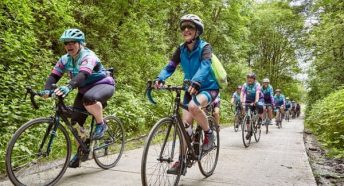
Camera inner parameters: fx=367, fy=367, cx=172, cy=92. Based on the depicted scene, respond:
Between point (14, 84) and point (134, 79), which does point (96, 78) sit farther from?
point (134, 79)

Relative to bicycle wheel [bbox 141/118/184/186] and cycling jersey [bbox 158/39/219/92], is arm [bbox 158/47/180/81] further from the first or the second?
bicycle wheel [bbox 141/118/184/186]

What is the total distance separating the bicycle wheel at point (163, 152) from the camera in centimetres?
444

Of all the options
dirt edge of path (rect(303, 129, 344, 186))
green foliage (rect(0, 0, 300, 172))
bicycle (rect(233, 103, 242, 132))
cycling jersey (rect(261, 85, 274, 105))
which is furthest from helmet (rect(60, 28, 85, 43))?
bicycle (rect(233, 103, 242, 132))

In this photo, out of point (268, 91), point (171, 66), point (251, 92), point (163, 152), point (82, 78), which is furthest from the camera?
point (268, 91)

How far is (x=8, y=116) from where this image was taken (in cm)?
679

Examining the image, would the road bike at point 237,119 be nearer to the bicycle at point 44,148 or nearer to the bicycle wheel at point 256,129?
the bicycle wheel at point 256,129

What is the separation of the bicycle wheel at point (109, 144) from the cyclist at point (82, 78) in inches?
18.0

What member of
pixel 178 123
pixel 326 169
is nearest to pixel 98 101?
pixel 178 123

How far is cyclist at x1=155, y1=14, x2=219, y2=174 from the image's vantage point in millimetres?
4922

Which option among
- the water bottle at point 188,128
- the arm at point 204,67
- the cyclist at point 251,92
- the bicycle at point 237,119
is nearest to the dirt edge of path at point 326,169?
the cyclist at point 251,92

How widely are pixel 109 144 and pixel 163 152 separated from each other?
1.92 meters

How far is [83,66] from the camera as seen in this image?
501 centimetres

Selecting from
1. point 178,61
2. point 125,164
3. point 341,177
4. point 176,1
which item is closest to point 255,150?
point 341,177

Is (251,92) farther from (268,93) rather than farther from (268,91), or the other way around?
(268,93)
